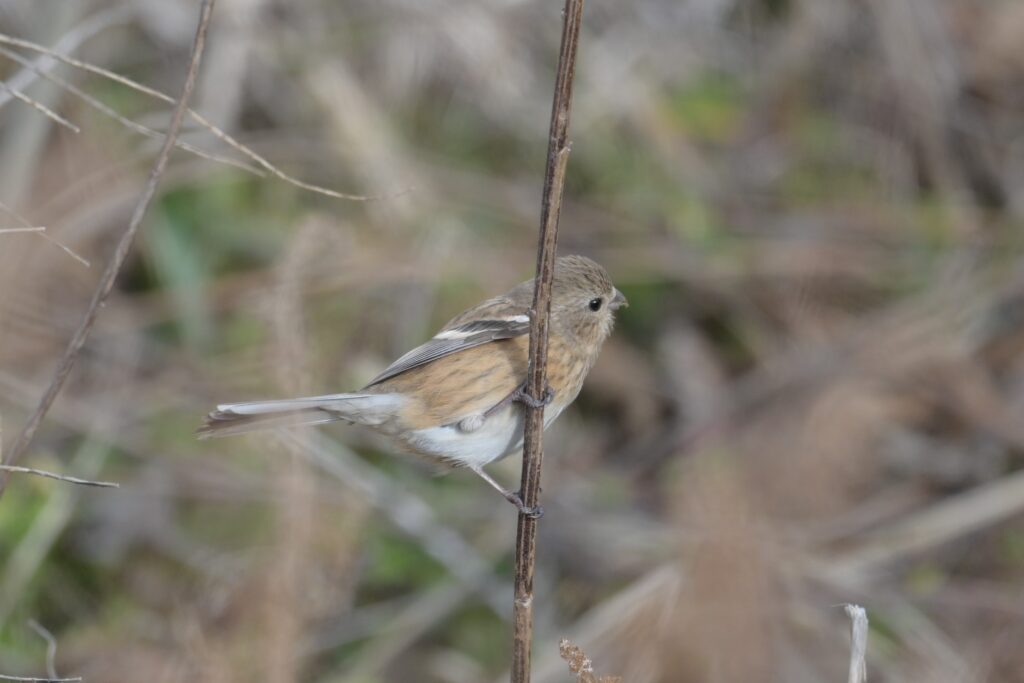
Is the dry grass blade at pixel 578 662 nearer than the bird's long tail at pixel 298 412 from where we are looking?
Yes

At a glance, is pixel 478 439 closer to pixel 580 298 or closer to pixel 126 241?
pixel 580 298

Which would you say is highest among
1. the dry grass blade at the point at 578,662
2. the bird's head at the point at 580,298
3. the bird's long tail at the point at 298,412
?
the bird's head at the point at 580,298

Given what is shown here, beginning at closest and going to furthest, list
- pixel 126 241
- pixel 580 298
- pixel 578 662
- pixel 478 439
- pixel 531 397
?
pixel 578 662 < pixel 126 241 < pixel 531 397 < pixel 478 439 < pixel 580 298

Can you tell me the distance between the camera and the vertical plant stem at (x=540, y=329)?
85.5 inches

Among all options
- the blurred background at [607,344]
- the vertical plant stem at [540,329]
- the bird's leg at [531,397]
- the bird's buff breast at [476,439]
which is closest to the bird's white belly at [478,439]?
the bird's buff breast at [476,439]

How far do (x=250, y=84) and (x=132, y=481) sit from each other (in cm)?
236

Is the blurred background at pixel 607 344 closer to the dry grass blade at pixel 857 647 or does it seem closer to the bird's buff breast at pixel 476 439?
the bird's buff breast at pixel 476 439

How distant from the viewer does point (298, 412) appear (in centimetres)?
343

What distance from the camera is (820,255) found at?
22.7 ft

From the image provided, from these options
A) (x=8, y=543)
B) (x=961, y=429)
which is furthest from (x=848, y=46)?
(x=8, y=543)

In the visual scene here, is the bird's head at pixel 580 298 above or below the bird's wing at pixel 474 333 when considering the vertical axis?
above

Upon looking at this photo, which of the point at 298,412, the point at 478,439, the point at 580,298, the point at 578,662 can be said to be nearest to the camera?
the point at 578,662

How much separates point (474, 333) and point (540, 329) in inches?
48.1

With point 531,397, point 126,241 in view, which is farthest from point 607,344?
point 126,241
